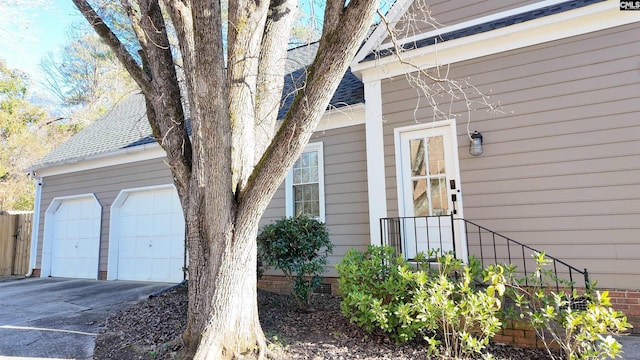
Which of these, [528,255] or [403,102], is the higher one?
[403,102]

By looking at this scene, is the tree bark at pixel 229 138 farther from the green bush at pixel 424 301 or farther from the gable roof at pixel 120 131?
the gable roof at pixel 120 131

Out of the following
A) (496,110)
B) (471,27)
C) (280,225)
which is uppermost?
(471,27)

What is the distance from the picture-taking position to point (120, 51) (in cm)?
378

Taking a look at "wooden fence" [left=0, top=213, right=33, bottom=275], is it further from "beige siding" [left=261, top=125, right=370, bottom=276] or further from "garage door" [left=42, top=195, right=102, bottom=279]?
"beige siding" [left=261, top=125, right=370, bottom=276]

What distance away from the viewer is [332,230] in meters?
6.20

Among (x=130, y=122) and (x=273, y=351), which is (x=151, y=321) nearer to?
(x=273, y=351)

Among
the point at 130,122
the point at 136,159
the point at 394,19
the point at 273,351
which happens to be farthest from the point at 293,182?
the point at 130,122

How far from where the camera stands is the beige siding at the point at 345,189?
19.7 feet

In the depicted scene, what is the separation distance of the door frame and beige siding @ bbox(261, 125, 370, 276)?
0.72 m

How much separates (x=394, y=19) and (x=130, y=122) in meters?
8.10

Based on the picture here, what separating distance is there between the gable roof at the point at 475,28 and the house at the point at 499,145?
20mm

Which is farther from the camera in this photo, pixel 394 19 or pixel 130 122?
pixel 130 122

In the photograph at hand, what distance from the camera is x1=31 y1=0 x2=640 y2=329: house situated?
4297mm

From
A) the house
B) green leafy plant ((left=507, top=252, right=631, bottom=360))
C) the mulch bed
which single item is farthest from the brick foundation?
green leafy plant ((left=507, top=252, right=631, bottom=360))
